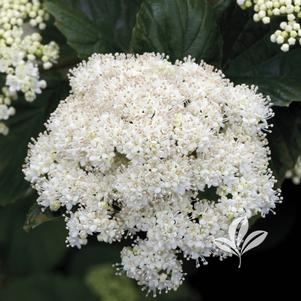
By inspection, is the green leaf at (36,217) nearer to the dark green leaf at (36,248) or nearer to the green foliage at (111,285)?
the green foliage at (111,285)

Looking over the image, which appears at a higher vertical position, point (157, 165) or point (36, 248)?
point (157, 165)

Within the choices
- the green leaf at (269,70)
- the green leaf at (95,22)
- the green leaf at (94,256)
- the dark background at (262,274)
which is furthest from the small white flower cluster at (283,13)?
the green leaf at (94,256)

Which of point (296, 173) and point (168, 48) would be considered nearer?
point (168, 48)

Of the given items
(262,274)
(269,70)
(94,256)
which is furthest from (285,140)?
(94,256)

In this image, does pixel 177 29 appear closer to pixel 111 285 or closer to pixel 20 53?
pixel 20 53

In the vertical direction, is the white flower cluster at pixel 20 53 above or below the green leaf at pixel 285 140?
below

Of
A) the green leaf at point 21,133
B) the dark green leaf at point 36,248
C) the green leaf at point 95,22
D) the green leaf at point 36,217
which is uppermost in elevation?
the green leaf at point 95,22
